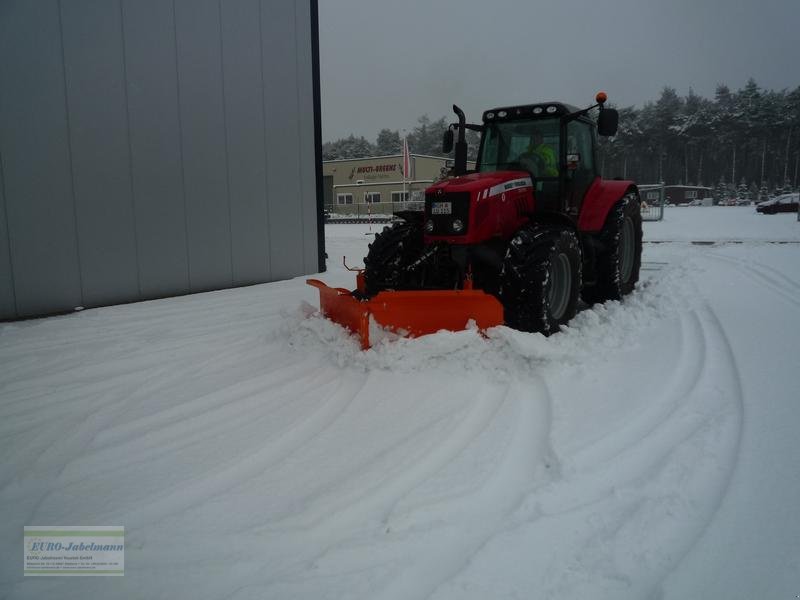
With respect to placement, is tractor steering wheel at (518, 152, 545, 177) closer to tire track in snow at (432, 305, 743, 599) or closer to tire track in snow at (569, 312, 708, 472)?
tire track in snow at (569, 312, 708, 472)

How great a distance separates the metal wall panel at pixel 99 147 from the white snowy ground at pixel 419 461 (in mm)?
1818

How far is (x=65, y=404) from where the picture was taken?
3379mm

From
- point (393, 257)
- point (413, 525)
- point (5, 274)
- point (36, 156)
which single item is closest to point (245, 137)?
point (36, 156)

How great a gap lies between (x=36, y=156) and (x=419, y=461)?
555 cm

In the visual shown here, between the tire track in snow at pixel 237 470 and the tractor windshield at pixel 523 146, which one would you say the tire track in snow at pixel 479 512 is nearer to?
the tire track in snow at pixel 237 470

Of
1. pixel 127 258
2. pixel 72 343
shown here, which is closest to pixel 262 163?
pixel 127 258

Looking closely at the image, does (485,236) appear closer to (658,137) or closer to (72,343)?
(72,343)

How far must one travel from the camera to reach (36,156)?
5.80m

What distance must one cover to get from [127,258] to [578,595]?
643 cm

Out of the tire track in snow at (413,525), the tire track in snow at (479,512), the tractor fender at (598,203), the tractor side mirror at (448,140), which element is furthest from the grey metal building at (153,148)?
the tire track in snow at (479,512)

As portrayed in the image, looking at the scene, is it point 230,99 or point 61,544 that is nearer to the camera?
point 61,544

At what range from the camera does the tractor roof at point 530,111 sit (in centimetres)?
509
